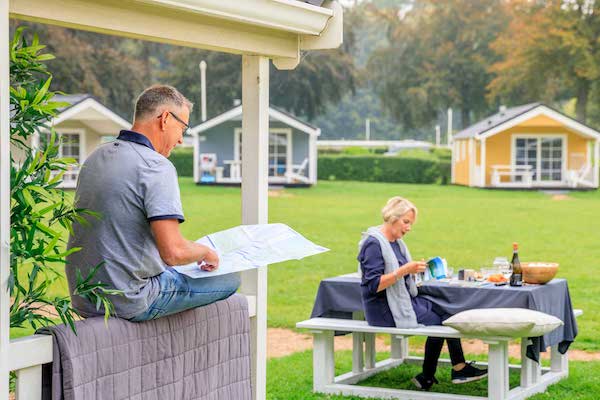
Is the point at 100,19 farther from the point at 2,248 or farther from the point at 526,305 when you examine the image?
the point at 526,305

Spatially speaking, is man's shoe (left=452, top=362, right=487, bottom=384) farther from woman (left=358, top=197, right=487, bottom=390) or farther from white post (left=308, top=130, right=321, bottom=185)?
white post (left=308, top=130, right=321, bottom=185)

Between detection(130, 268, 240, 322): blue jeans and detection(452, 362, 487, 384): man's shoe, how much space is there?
11.0 ft

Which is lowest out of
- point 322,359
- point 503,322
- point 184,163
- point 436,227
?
point 322,359

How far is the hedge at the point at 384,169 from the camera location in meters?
46.3

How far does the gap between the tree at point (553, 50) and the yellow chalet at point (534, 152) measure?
12.4 meters

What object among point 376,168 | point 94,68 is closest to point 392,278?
point 376,168

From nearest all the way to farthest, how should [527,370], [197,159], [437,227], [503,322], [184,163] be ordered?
[503,322]
[527,370]
[437,227]
[197,159]
[184,163]

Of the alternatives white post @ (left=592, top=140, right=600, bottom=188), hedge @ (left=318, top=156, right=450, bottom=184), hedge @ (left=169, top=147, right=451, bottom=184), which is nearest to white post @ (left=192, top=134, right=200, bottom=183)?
hedge @ (left=169, top=147, right=451, bottom=184)

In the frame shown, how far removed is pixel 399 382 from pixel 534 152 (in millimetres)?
35438

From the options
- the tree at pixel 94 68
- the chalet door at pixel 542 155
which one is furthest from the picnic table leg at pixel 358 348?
the tree at pixel 94 68

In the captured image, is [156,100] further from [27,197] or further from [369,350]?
[369,350]

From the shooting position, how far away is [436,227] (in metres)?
24.0

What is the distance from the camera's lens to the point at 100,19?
441cm

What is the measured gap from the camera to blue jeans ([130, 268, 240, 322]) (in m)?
4.59
